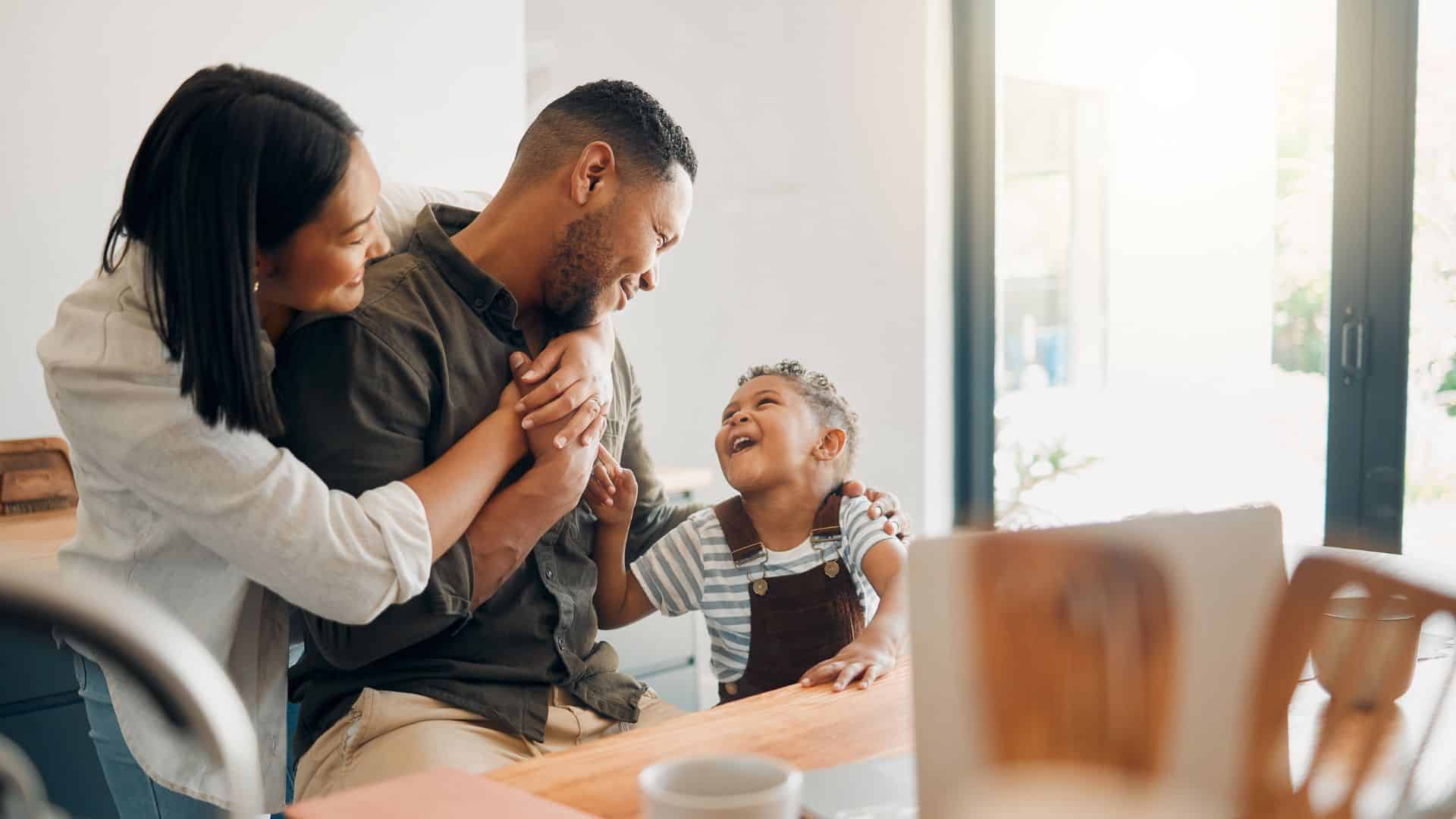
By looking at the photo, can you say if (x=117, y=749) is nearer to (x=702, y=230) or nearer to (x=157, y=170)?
(x=157, y=170)

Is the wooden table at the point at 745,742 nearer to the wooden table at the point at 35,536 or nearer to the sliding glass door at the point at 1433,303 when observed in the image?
the wooden table at the point at 35,536

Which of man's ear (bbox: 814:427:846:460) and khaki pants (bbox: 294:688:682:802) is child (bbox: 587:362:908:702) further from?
khaki pants (bbox: 294:688:682:802)

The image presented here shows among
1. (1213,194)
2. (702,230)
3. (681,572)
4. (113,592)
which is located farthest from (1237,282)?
(113,592)

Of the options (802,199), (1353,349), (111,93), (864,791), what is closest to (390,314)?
(864,791)

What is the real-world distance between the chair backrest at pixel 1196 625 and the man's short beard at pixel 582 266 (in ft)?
3.18

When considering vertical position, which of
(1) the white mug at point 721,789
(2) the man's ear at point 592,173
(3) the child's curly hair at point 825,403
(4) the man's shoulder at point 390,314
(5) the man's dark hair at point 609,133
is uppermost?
(5) the man's dark hair at point 609,133

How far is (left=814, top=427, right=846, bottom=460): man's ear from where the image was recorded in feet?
5.57

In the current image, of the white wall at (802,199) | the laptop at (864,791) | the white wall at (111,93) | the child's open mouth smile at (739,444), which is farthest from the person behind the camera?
the white wall at (802,199)

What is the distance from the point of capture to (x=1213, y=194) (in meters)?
3.13

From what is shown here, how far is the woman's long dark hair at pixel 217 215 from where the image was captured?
1091 millimetres

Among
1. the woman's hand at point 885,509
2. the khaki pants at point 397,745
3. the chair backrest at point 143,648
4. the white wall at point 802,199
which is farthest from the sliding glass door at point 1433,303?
the chair backrest at point 143,648

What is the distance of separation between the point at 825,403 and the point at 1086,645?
1.13m

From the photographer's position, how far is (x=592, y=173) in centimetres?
154

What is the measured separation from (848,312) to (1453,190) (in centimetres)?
154
